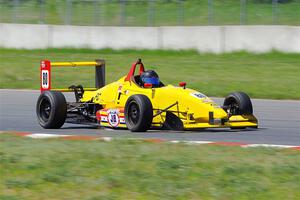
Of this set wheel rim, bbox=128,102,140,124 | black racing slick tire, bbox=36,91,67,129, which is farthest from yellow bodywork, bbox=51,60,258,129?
black racing slick tire, bbox=36,91,67,129

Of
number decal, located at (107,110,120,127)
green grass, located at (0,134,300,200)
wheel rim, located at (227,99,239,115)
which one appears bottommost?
green grass, located at (0,134,300,200)

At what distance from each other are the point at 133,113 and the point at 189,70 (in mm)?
12799

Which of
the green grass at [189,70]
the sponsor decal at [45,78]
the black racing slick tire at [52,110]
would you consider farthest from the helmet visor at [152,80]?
the green grass at [189,70]

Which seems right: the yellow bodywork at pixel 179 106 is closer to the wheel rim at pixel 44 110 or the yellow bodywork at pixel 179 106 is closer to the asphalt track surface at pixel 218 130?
the asphalt track surface at pixel 218 130

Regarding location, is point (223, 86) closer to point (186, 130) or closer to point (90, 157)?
point (186, 130)

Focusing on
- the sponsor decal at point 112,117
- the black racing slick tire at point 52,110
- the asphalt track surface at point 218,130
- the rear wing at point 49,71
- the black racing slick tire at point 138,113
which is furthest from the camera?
the rear wing at point 49,71

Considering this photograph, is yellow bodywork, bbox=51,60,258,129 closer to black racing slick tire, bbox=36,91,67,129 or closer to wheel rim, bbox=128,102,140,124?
wheel rim, bbox=128,102,140,124

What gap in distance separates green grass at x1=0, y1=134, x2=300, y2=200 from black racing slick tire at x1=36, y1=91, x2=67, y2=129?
3.32m

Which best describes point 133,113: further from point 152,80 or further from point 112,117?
point 152,80

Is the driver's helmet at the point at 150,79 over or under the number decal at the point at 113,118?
over

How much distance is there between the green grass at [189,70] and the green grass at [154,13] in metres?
3.22

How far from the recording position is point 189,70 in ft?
88.1

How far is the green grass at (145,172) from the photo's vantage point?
831 centimetres

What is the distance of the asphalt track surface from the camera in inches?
535
